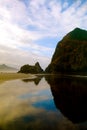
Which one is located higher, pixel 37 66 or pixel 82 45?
pixel 82 45

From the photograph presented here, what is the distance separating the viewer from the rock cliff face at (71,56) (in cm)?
14138

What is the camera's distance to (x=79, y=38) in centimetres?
16925

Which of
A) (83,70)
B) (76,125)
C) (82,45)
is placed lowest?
(76,125)

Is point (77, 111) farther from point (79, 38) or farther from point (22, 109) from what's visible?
point (79, 38)

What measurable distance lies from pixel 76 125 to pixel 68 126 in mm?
602

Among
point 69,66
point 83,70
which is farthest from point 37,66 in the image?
point 83,70

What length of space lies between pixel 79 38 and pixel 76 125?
161m

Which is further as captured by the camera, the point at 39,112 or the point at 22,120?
the point at 39,112

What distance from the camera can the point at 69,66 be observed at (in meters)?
144

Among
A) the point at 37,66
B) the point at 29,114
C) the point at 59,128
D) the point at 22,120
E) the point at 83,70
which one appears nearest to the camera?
the point at 59,128

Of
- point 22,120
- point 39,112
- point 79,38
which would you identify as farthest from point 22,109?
point 79,38

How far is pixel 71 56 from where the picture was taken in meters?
150

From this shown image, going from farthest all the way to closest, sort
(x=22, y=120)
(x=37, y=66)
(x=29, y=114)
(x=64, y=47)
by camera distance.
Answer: (x=64, y=47), (x=37, y=66), (x=29, y=114), (x=22, y=120)

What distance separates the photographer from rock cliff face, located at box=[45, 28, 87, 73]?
14138cm
